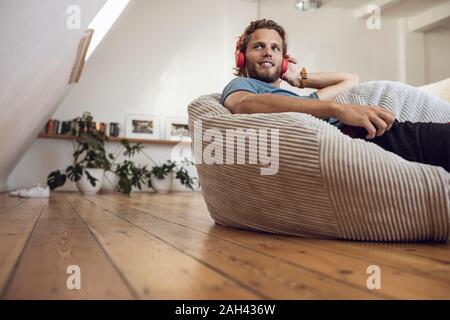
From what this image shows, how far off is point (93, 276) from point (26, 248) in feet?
1.21

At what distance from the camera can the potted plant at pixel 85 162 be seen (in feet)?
14.3

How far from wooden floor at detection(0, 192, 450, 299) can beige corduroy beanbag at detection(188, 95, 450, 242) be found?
0.06 m

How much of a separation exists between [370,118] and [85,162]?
4380 mm

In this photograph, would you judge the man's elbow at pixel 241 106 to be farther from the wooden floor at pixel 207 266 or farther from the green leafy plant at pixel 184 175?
the green leafy plant at pixel 184 175

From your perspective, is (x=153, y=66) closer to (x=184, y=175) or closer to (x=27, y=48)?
(x=184, y=175)

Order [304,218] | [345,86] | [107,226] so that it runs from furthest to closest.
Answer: [345,86] → [107,226] → [304,218]

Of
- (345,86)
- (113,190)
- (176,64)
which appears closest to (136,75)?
(176,64)

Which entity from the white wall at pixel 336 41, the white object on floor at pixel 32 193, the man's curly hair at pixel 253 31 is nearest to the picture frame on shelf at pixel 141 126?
the white object on floor at pixel 32 193

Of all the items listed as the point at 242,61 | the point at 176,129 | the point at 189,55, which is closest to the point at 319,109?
the point at 242,61

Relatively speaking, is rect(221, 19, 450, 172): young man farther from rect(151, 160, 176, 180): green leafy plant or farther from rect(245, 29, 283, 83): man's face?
rect(151, 160, 176, 180): green leafy plant

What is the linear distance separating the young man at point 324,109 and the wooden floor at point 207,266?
0.99ft

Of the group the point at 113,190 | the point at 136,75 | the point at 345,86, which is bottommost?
the point at 113,190

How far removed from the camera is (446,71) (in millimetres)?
6461
